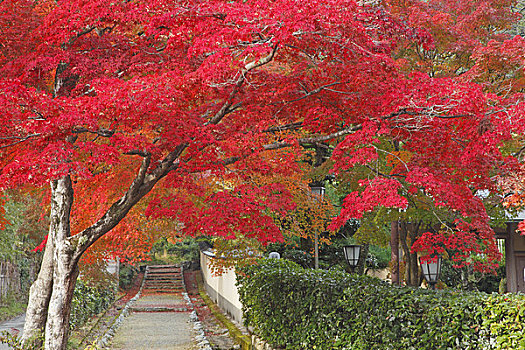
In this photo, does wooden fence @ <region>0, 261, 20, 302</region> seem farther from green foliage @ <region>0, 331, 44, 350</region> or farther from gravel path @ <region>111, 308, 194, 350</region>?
green foliage @ <region>0, 331, 44, 350</region>

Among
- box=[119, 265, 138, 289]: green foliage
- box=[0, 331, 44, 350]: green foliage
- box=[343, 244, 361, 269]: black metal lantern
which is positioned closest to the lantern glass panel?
box=[343, 244, 361, 269]: black metal lantern

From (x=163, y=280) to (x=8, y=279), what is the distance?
10.7m

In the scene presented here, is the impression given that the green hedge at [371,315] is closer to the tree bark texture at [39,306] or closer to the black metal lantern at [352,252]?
the black metal lantern at [352,252]

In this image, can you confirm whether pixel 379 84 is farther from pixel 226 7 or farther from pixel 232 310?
pixel 232 310

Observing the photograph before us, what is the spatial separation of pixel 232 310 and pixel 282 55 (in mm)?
9956

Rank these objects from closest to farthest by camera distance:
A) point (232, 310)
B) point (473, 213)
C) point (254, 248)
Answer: point (473, 213) < point (254, 248) < point (232, 310)

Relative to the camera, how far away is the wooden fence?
19.2m

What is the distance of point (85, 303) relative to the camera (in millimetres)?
13406

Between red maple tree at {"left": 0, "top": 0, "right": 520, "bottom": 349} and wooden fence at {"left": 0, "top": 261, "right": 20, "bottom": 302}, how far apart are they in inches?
516

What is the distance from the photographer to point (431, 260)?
27.7 ft

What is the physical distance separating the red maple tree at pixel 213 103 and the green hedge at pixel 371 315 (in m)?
1.08

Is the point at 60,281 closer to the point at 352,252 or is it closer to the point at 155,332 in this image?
the point at 352,252

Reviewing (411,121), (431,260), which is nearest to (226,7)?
(411,121)

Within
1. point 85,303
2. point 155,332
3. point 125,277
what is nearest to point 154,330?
point 155,332
